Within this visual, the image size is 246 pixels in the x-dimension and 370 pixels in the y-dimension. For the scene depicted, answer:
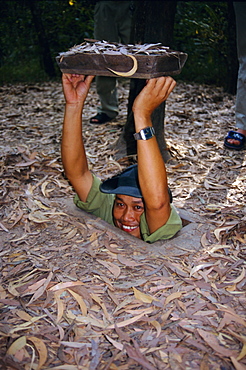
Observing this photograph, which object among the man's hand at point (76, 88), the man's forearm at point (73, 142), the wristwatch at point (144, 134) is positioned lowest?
the man's forearm at point (73, 142)

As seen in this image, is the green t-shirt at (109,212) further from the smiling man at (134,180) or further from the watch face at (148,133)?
the watch face at (148,133)

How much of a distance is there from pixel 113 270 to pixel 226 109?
4451 mm

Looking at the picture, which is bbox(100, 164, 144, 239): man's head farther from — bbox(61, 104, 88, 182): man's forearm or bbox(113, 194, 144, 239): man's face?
bbox(61, 104, 88, 182): man's forearm

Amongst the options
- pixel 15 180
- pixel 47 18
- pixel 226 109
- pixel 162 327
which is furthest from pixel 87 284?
pixel 47 18

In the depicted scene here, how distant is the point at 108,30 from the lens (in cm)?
555

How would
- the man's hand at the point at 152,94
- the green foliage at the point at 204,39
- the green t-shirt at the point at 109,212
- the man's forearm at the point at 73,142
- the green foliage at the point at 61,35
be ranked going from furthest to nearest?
the green foliage at the point at 61,35, the green foliage at the point at 204,39, the man's forearm at the point at 73,142, the green t-shirt at the point at 109,212, the man's hand at the point at 152,94

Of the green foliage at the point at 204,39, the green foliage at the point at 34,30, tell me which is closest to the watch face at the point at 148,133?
the green foliage at the point at 204,39

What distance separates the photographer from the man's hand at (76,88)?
2789mm

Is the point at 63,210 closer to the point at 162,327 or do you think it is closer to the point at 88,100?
the point at 162,327

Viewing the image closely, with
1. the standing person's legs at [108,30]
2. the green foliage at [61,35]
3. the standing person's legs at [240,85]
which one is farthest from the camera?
the green foliage at [61,35]

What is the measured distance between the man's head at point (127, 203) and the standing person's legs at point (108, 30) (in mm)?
2673

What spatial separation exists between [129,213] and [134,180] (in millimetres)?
258

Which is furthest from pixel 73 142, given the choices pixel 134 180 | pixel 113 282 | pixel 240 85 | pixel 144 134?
pixel 240 85

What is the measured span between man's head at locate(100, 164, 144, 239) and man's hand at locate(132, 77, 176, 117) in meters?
0.62
